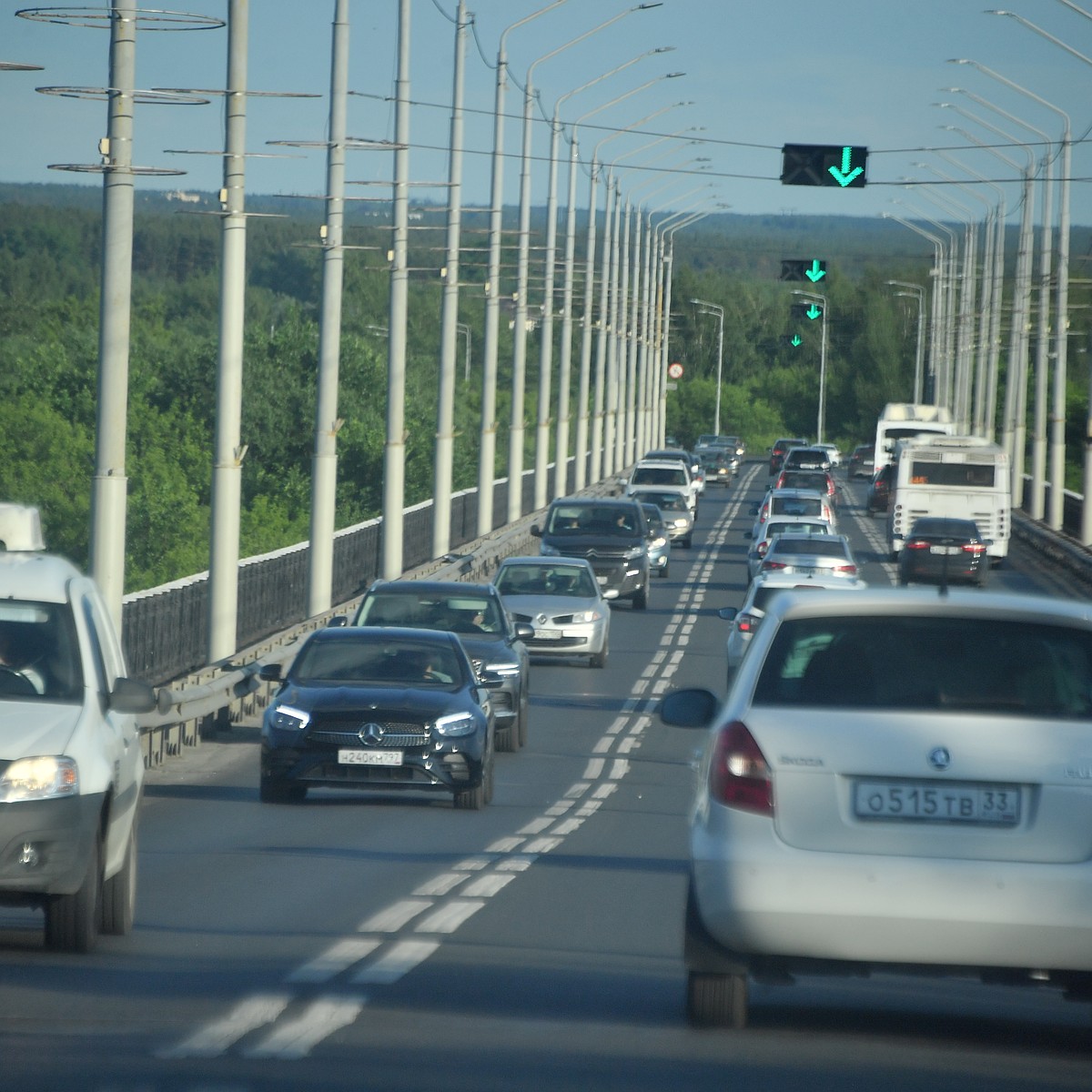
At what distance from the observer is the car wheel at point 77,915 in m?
9.89

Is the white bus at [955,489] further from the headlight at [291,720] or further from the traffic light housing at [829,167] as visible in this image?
the headlight at [291,720]

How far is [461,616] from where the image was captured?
85.1 feet

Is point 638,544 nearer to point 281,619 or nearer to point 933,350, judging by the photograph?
point 281,619

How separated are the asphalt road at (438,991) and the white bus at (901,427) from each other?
64768 millimetres

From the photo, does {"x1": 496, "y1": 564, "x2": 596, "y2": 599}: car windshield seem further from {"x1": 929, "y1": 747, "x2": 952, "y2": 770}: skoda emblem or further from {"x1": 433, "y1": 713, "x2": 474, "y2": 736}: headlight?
{"x1": 929, "y1": 747, "x2": 952, "y2": 770}: skoda emblem

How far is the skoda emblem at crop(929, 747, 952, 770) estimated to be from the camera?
297 inches

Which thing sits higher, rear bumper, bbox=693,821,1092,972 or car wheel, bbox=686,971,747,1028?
rear bumper, bbox=693,821,1092,972

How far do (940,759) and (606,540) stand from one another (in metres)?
37.4

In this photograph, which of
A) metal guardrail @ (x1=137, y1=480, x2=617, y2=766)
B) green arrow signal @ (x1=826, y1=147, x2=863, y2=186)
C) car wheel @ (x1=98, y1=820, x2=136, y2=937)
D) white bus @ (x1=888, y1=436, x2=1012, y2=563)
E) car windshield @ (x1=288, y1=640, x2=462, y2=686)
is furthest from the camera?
white bus @ (x1=888, y1=436, x2=1012, y2=563)

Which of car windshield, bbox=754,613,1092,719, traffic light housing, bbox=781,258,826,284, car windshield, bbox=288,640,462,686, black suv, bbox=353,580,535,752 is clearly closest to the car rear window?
traffic light housing, bbox=781,258,826,284

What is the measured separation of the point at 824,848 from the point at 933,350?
426ft

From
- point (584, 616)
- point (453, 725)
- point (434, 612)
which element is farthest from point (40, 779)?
point (584, 616)

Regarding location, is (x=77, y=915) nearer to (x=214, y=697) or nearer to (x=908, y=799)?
(x=908, y=799)

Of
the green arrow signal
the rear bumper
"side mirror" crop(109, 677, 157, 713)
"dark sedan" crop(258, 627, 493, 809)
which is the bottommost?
"dark sedan" crop(258, 627, 493, 809)
